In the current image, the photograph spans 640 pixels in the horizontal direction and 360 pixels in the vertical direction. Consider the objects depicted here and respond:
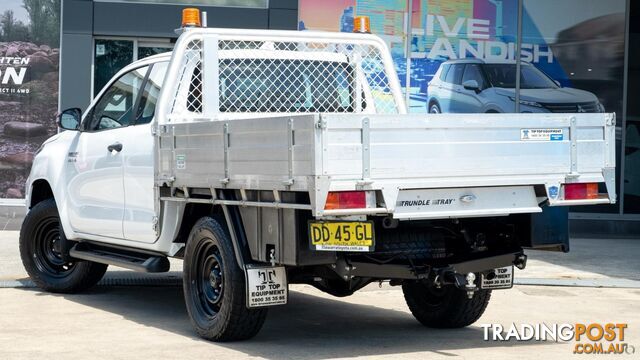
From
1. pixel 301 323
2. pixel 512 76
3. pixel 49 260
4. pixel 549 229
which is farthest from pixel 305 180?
pixel 512 76

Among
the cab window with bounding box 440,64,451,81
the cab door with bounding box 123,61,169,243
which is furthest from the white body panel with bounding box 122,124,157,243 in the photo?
the cab window with bounding box 440,64,451,81

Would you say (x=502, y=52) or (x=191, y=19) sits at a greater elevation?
(x=502, y=52)

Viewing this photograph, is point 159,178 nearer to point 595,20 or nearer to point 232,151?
point 232,151

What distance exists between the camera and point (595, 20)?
1766 centimetres

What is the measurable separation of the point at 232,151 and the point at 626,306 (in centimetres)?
443

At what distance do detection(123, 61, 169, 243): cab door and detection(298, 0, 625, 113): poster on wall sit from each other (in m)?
8.67

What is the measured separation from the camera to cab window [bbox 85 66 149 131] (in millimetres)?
8820

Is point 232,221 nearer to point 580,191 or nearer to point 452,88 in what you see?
point 580,191

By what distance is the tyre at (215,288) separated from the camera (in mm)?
6902

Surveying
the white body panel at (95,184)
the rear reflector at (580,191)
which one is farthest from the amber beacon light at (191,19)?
the rear reflector at (580,191)

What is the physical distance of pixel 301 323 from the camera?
8258mm

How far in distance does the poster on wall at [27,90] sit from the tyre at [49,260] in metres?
6.34

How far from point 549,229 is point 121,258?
3.55 meters

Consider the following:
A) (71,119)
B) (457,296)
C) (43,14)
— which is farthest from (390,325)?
(43,14)
